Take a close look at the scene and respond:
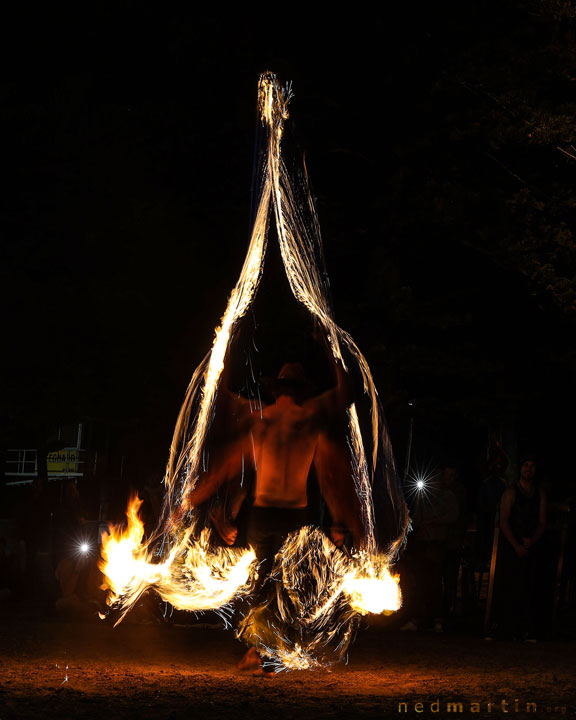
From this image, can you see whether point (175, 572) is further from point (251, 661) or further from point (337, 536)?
point (337, 536)

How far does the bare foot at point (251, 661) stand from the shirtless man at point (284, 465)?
0.01 m

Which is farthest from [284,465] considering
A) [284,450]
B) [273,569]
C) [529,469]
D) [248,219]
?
[248,219]

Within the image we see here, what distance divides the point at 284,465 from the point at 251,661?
1379mm

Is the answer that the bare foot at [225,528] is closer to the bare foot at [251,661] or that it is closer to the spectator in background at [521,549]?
the bare foot at [251,661]

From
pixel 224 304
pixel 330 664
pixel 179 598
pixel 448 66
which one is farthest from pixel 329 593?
pixel 224 304

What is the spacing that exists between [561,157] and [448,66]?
2.28 m

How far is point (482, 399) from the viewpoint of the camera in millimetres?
20875

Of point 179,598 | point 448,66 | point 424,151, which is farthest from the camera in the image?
point 424,151

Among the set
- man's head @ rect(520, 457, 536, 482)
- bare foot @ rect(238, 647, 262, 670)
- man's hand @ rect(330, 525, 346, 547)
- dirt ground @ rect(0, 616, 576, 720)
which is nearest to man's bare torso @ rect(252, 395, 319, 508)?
man's hand @ rect(330, 525, 346, 547)

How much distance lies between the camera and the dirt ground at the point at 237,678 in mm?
6660

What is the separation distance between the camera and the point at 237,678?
7879 millimetres

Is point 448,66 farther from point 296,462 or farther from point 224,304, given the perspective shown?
point 296,462

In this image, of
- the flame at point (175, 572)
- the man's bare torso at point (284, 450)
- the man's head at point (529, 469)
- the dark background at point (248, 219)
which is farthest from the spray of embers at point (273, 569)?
the dark background at point (248, 219)

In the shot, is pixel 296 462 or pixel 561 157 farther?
pixel 561 157
